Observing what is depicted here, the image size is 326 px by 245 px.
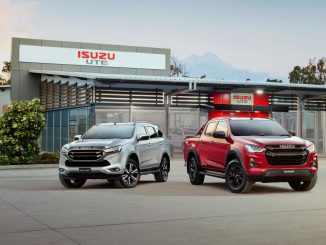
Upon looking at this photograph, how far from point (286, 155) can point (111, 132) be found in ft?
17.1

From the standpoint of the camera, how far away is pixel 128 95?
34531mm

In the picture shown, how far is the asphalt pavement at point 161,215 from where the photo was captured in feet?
28.2

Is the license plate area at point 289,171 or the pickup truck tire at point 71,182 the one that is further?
the pickup truck tire at point 71,182

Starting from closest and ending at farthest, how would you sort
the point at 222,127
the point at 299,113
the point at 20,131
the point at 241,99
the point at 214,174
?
the point at 222,127 → the point at 214,174 → the point at 20,131 → the point at 241,99 → the point at 299,113

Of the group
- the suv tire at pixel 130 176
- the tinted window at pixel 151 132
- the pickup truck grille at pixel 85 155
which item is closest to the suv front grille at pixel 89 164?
the pickup truck grille at pixel 85 155

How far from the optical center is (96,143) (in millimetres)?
16359

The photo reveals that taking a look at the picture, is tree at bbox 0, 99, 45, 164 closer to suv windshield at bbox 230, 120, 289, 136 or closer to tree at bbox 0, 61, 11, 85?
suv windshield at bbox 230, 120, 289, 136

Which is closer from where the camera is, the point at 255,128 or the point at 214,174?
the point at 255,128

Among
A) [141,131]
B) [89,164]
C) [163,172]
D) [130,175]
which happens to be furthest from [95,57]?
[89,164]

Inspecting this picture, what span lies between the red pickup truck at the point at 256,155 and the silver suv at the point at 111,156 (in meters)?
1.88

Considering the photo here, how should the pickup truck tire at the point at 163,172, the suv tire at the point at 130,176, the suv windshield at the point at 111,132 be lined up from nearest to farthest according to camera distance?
the suv tire at the point at 130,176, the suv windshield at the point at 111,132, the pickup truck tire at the point at 163,172

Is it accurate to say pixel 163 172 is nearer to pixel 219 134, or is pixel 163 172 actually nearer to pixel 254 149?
pixel 219 134

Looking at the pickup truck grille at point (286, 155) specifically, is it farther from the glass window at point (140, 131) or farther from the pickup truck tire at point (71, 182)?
the pickup truck tire at point (71, 182)

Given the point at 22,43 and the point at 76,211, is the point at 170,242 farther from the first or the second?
the point at 22,43
